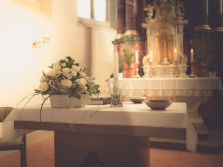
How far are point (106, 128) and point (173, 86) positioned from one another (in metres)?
3.88

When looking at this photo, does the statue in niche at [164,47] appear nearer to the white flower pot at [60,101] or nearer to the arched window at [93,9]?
the arched window at [93,9]

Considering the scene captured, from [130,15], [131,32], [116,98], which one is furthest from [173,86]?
[116,98]

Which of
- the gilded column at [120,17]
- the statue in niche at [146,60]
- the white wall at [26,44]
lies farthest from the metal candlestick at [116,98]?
the gilded column at [120,17]

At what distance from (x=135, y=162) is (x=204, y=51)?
15.3ft

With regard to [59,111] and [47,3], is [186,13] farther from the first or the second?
[59,111]

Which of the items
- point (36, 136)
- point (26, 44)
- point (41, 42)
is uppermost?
point (41, 42)

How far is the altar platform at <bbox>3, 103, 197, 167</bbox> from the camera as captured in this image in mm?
1552

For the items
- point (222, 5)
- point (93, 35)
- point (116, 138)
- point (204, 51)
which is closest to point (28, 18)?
point (93, 35)

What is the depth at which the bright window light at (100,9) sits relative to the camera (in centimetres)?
760

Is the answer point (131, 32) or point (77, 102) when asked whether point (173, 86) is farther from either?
point (77, 102)

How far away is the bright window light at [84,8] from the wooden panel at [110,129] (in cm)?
554

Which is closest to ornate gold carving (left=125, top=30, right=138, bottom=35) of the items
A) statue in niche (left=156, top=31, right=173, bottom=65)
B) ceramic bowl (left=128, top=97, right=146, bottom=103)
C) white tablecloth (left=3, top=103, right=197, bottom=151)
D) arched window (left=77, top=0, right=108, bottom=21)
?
statue in niche (left=156, top=31, right=173, bottom=65)

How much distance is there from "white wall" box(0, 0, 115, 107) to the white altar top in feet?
5.49

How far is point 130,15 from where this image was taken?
6887mm
